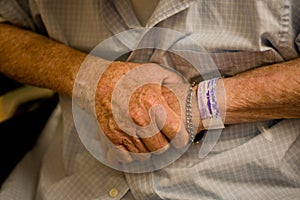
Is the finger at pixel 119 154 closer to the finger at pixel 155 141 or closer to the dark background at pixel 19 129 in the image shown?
the finger at pixel 155 141

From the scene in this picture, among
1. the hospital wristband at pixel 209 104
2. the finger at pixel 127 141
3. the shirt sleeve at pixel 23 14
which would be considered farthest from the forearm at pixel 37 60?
the hospital wristband at pixel 209 104

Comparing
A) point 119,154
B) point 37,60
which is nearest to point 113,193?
point 119,154

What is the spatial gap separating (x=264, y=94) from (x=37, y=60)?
0.53m

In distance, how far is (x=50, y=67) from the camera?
1.06 metres

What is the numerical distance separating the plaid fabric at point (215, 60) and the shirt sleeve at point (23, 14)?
0.07m

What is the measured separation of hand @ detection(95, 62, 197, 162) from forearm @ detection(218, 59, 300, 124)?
0.10 m

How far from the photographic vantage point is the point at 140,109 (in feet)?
3.00

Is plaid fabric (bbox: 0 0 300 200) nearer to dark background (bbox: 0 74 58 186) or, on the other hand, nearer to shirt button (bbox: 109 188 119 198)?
shirt button (bbox: 109 188 119 198)

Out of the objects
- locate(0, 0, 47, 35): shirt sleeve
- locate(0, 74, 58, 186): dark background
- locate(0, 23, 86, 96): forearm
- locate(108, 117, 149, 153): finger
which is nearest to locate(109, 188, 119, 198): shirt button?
locate(108, 117, 149, 153): finger

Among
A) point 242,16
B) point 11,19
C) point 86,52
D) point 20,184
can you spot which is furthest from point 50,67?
point 242,16

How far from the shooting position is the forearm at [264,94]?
0.85 m

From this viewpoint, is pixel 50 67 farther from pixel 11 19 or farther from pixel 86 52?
pixel 11 19

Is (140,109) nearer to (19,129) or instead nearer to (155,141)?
(155,141)

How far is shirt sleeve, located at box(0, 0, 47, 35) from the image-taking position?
1134 mm
